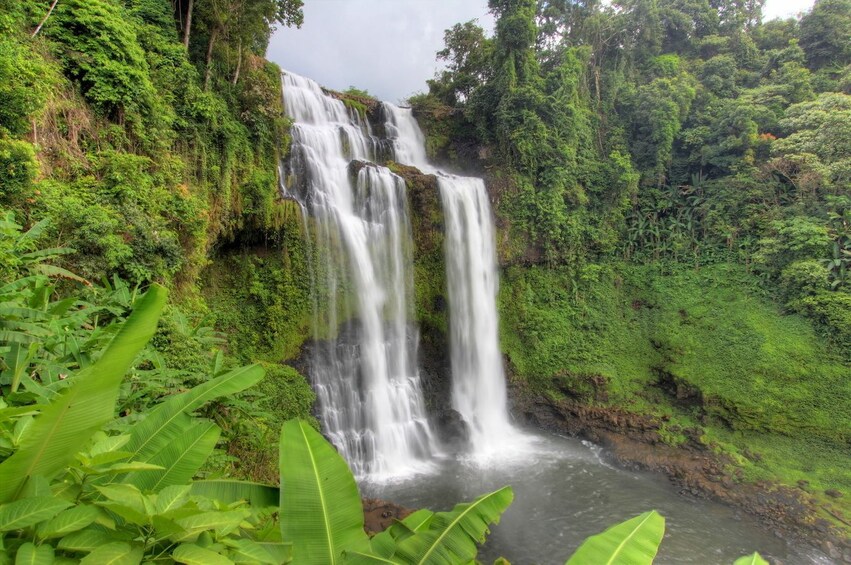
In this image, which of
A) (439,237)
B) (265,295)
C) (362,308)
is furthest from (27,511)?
(439,237)

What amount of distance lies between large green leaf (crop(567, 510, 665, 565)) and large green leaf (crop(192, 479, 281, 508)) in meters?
1.20

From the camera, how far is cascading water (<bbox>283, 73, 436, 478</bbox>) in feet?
37.9

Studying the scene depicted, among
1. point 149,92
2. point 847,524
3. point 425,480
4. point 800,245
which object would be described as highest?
point 149,92

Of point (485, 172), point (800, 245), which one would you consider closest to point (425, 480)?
point (485, 172)

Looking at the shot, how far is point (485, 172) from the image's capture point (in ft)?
55.0

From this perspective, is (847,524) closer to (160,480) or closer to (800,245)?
(800,245)

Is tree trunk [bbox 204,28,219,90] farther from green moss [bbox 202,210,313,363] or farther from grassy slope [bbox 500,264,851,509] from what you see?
grassy slope [bbox 500,264,851,509]

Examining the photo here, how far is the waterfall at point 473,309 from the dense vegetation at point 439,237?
0.67 metres

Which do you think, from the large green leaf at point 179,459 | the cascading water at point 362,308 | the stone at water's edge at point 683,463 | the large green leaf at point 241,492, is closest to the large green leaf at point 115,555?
the large green leaf at point 179,459

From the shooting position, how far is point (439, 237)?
14055mm

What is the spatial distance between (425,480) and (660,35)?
22.6 meters

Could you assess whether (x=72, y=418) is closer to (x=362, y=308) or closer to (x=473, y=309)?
(x=362, y=308)

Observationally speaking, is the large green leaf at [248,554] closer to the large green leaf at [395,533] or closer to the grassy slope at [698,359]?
the large green leaf at [395,533]

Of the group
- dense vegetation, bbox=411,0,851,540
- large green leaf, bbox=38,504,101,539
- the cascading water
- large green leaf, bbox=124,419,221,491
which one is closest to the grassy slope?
dense vegetation, bbox=411,0,851,540
